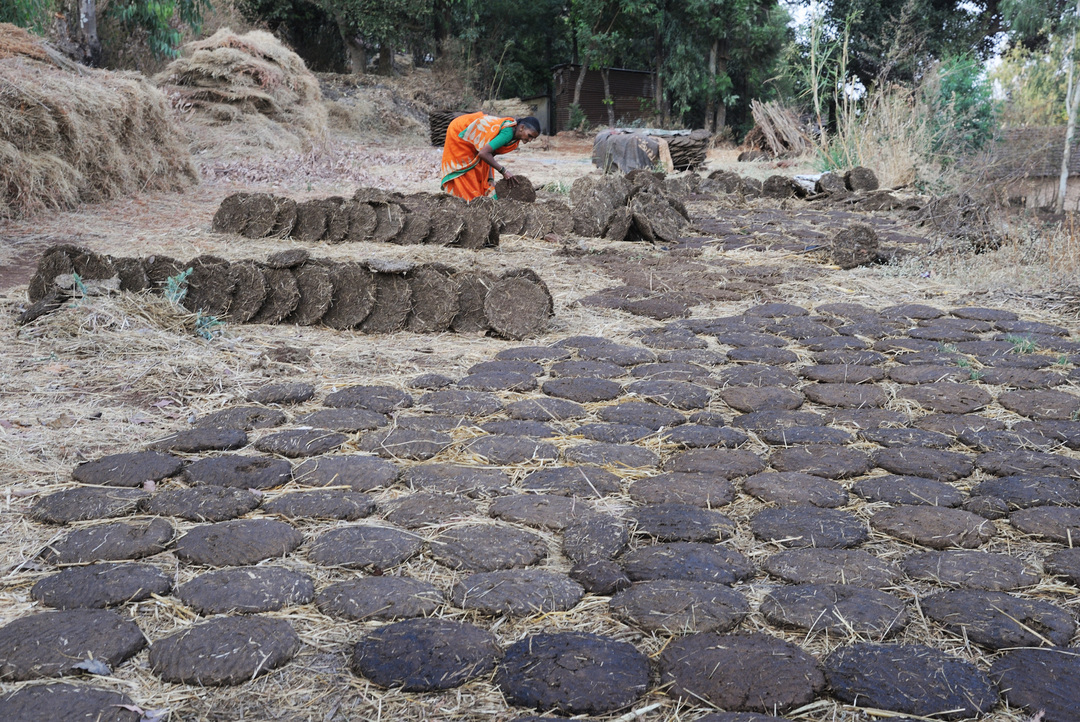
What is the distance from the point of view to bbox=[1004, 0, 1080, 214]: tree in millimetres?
13269

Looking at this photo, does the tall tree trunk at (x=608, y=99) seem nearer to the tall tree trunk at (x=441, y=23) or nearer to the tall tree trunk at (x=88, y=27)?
the tall tree trunk at (x=441, y=23)

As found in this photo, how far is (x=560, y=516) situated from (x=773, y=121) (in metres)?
16.6

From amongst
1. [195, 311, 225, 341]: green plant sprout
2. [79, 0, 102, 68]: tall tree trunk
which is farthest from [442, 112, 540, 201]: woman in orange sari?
[79, 0, 102, 68]: tall tree trunk

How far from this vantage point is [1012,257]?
20.7ft

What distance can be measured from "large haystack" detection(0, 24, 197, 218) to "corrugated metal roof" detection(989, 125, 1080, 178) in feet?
32.0

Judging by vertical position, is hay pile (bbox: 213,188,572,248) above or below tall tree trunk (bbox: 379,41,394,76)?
below

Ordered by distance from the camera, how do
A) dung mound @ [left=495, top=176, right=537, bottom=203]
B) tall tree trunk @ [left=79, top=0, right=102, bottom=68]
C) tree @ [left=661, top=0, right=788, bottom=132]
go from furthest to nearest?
tree @ [left=661, top=0, right=788, bottom=132]
tall tree trunk @ [left=79, top=0, right=102, bottom=68]
dung mound @ [left=495, top=176, right=537, bottom=203]

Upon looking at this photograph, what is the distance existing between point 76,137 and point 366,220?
3.33 m

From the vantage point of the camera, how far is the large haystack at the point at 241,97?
13.1 m

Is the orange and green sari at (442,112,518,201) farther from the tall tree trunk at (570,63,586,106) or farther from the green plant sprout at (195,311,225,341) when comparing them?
the tall tree trunk at (570,63,586,106)

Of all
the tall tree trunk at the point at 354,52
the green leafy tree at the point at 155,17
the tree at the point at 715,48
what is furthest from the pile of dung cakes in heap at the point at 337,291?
the tree at the point at 715,48

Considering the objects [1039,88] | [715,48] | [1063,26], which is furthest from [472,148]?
[715,48]

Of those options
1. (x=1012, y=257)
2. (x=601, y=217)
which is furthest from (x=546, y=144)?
(x=1012, y=257)

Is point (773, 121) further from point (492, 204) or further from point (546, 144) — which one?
point (492, 204)
